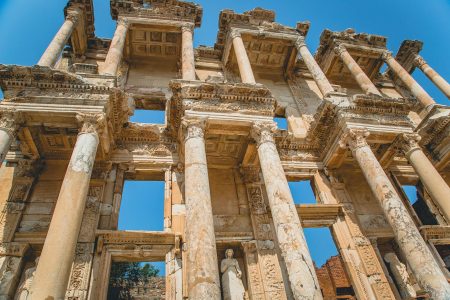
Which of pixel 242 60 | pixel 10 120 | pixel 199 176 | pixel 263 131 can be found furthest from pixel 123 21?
pixel 199 176

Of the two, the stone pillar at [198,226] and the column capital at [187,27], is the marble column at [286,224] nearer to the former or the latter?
the stone pillar at [198,226]

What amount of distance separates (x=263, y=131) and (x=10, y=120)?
22.5 ft

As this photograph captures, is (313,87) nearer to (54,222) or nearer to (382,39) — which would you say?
(382,39)

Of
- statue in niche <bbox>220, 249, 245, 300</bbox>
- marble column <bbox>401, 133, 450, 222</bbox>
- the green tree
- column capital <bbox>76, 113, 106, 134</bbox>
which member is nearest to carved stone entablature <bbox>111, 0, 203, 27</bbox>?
column capital <bbox>76, 113, 106, 134</bbox>

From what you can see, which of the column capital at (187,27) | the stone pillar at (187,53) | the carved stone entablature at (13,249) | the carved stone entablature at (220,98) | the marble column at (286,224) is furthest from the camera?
the column capital at (187,27)

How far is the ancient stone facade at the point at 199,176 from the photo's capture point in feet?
22.8

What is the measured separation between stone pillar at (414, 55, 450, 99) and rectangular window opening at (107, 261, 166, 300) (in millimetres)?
19674

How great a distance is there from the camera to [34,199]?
8.96 metres

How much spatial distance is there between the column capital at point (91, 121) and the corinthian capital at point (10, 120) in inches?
60.8

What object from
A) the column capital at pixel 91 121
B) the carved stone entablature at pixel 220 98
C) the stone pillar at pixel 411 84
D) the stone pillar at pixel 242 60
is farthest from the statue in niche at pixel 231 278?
the stone pillar at pixel 411 84

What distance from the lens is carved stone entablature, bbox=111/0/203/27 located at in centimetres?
1320

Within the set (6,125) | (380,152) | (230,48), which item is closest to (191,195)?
(6,125)

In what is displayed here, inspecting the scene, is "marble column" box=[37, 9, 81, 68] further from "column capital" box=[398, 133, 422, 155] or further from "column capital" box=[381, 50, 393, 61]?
"column capital" box=[381, 50, 393, 61]

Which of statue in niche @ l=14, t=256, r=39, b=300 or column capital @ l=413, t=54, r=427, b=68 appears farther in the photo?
column capital @ l=413, t=54, r=427, b=68
